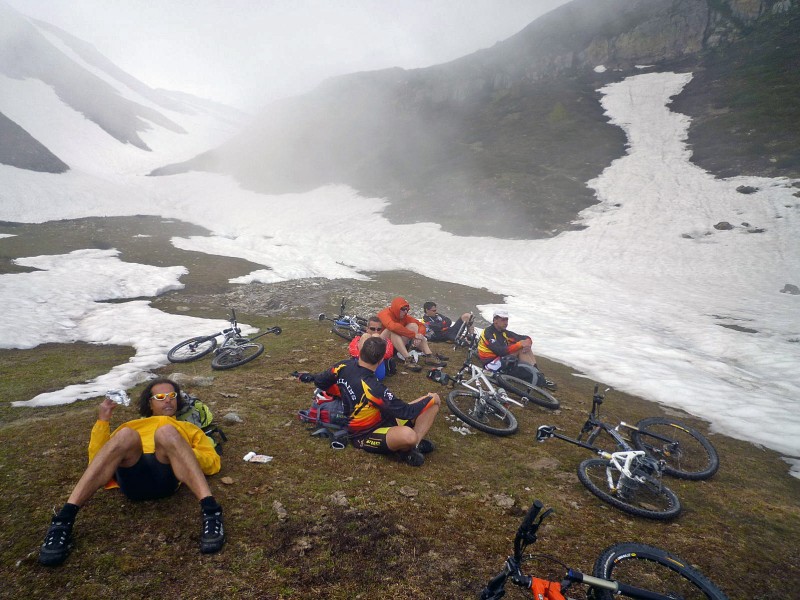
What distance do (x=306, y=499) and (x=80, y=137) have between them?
8144cm

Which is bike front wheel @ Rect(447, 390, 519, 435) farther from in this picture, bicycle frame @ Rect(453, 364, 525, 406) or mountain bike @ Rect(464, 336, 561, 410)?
mountain bike @ Rect(464, 336, 561, 410)

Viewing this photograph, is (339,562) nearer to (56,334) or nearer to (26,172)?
(56,334)

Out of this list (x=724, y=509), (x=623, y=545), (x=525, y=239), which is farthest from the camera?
(x=525, y=239)

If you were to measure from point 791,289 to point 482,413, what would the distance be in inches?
1003

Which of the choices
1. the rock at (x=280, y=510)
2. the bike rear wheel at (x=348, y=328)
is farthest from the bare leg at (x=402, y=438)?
the bike rear wheel at (x=348, y=328)

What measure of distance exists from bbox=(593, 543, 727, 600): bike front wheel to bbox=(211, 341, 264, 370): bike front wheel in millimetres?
9066

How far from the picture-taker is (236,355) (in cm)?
1062

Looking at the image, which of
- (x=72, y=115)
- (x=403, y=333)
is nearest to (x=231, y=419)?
(x=403, y=333)

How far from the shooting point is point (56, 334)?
466 inches

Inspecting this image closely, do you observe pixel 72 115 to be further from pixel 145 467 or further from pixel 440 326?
pixel 145 467

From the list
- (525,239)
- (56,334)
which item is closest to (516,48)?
(525,239)

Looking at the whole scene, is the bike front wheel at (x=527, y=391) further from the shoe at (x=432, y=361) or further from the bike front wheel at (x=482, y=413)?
the shoe at (x=432, y=361)

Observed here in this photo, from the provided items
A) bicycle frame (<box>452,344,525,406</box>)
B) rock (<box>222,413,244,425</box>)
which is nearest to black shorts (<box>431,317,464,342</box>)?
bicycle frame (<box>452,344,525,406</box>)

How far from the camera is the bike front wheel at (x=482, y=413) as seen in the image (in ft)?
25.4
